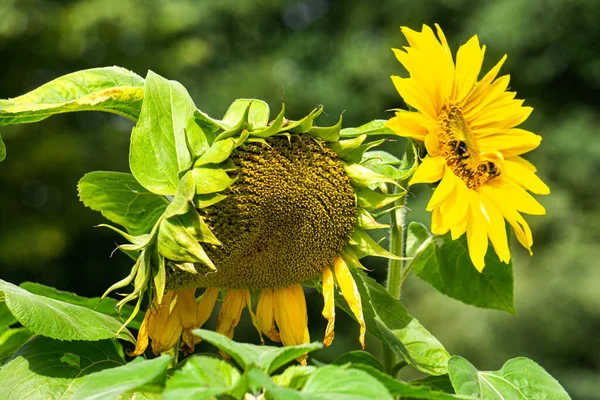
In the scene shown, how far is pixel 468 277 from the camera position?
0.91 metres

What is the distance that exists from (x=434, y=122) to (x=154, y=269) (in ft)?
0.89

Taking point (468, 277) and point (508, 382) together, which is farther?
point (468, 277)

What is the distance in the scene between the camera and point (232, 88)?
752cm

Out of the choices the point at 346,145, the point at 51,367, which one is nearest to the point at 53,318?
the point at 51,367

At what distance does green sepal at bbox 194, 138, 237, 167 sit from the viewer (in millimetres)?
632

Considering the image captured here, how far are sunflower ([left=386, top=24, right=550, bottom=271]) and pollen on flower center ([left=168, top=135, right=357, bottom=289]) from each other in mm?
69

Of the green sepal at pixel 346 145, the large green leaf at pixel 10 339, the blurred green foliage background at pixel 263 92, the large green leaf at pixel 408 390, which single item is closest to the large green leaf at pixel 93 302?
the large green leaf at pixel 10 339

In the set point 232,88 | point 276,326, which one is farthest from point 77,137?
point 276,326

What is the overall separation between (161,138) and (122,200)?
14 centimetres

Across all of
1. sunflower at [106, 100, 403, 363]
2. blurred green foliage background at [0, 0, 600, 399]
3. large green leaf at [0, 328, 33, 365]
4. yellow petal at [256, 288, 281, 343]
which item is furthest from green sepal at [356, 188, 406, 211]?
blurred green foliage background at [0, 0, 600, 399]

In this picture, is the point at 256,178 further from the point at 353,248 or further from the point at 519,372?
the point at 519,372

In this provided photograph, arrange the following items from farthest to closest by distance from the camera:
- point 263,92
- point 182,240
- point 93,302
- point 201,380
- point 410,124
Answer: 1. point 263,92
2. point 93,302
3. point 410,124
4. point 182,240
5. point 201,380

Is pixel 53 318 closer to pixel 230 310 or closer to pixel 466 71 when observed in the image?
pixel 230 310

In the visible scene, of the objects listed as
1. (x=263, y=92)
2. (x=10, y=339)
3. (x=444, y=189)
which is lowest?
→ (x=10, y=339)
